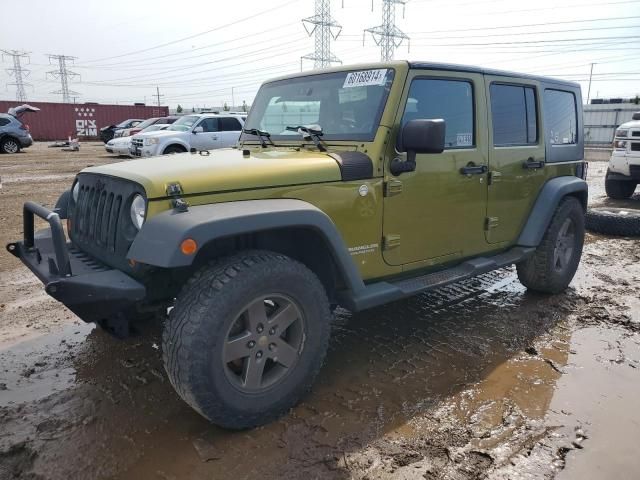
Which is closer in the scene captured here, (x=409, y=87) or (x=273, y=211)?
(x=273, y=211)

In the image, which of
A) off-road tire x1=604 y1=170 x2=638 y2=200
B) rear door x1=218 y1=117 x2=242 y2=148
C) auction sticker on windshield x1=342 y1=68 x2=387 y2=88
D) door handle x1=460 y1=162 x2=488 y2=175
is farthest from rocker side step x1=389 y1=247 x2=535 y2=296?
rear door x1=218 y1=117 x2=242 y2=148

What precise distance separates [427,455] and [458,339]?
4.86 feet

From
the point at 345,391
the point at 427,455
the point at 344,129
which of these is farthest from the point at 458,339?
the point at 344,129

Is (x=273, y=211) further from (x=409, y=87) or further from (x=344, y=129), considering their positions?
(x=409, y=87)

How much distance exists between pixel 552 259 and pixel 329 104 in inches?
104

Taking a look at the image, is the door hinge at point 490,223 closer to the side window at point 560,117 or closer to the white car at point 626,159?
the side window at point 560,117

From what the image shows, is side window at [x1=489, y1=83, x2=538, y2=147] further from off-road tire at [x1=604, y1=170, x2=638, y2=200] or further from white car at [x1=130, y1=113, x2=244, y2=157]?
white car at [x1=130, y1=113, x2=244, y2=157]

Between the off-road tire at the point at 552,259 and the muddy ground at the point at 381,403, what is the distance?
0.74 feet

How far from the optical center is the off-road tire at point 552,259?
465 centimetres

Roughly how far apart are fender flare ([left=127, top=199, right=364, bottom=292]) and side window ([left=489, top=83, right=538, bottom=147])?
6.59 ft

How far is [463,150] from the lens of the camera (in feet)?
12.2

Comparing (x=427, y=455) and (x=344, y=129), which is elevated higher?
(x=344, y=129)

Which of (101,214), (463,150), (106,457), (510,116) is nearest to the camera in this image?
(106,457)

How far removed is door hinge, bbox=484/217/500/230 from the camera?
4.04 m
